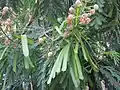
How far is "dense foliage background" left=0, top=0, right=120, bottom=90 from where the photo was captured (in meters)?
1.05

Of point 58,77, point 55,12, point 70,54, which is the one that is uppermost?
point 55,12

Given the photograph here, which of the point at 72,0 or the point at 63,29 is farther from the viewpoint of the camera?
the point at 72,0

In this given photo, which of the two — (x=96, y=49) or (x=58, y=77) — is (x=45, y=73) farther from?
(x=96, y=49)

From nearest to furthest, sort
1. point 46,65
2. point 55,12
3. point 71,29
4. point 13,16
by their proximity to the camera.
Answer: point 71,29
point 46,65
point 55,12
point 13,16

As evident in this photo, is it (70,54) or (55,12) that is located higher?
(55,12)

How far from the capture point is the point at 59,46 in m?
1.09

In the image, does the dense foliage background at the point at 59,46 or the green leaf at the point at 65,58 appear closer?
the green leaf at the point at 65,58

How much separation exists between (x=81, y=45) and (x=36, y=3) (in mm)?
473

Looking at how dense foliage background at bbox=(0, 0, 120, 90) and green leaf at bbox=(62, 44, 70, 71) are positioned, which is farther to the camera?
dense foliage background at bbox=(0, 0, 120, 90)

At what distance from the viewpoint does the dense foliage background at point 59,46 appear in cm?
105

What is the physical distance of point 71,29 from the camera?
3.35 ft

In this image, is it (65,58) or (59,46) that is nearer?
(65,58)

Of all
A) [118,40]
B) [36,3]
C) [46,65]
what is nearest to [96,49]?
[118,40]

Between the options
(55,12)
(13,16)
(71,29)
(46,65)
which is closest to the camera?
(71,29)
